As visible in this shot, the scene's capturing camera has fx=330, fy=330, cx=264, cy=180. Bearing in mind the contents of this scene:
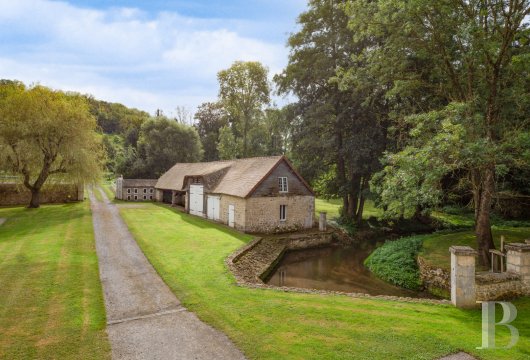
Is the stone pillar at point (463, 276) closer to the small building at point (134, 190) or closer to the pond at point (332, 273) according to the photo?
the pond at point (332, 273)

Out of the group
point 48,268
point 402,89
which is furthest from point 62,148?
point 402,89

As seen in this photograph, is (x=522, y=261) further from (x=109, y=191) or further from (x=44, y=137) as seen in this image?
(x=109, y=191)

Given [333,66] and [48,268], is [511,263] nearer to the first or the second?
[48,268]

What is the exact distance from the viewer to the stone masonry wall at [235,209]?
26375 millimetres

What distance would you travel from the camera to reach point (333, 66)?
97.1 ft

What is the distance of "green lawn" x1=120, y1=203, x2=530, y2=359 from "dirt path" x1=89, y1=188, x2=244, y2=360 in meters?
0.46

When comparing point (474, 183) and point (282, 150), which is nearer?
point (474, 183)

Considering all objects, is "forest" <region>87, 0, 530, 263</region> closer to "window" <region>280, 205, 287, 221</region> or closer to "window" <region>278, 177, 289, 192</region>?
"window" <region>278, 177, 289, 192</region>

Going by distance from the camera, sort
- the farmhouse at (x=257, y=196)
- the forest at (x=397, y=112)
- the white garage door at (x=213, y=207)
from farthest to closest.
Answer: the white garage door at (x=213, y=207), the farmhouse at (x=257, y=196), the forest at (x=397, y=112)

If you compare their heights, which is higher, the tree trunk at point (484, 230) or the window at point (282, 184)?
the window at point (282, 184)

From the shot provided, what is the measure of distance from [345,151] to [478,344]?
21.5m

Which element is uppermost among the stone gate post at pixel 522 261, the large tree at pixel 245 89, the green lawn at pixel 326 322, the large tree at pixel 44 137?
the large tree at pixel 245 89

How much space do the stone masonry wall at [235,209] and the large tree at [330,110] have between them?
8.58 meters

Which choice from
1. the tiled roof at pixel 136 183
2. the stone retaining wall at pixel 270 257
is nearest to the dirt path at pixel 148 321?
the stone retaining wall at pixel 270 257
